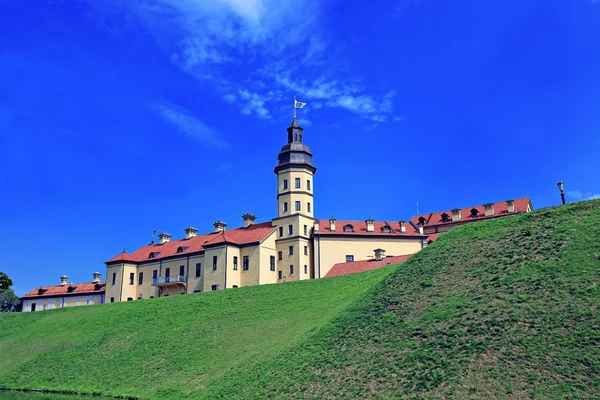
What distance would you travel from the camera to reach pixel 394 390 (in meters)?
21.3

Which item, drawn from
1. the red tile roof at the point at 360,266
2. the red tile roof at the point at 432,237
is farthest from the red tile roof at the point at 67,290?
the red tile roof at the point at 432,237

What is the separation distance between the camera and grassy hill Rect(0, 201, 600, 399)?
2061 cm

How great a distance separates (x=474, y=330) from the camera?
23266 millimetres

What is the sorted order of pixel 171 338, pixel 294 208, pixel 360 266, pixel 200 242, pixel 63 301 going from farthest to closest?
pixel 63 301 → pixel 200 242 → pixel 294 208 → pixel 360 266 → pixel 171 338

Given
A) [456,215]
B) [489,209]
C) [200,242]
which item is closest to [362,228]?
[456,215]

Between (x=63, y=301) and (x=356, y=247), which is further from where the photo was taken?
(x=63, y=301)

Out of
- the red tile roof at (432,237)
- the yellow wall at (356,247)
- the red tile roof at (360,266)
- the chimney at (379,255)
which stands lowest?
the red tile roof at (360,266)

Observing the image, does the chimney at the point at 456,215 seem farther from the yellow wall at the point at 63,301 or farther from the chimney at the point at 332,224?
the yellow wall at the point at 63,301

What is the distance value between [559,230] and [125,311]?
43.3m

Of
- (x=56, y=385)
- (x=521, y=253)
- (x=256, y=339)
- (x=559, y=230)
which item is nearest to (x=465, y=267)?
(x=521, y=253)

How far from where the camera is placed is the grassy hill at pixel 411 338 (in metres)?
20.6

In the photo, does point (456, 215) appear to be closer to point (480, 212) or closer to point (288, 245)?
point (480, 212)

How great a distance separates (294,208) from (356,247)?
9350mm

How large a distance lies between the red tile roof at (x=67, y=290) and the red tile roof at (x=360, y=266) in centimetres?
4286
